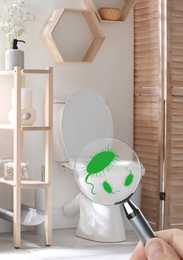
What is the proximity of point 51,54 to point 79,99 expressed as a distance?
40cm

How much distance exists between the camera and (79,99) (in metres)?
3.61

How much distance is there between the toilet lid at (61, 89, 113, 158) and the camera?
3.55 m

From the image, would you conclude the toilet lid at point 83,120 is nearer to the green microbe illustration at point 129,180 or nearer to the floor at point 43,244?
the floor at point 43,244

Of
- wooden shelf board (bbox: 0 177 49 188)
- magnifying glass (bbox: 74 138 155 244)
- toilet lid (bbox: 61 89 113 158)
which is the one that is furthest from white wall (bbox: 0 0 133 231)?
magnifying glass (bbox: 74 138 155 244)

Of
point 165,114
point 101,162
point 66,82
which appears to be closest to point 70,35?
point 66,82

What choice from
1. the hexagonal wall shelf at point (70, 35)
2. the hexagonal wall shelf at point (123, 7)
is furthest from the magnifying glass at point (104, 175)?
the hexagonal wall shelf at point (123, 7)

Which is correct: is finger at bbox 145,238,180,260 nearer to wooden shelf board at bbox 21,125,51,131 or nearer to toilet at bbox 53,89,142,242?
wooden shelf board at bbox 21,125,51,131

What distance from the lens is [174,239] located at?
669 mm

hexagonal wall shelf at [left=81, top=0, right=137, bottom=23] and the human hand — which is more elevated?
hexagonal wall shelf at [left=81, top=0, right=137, bottom=23]

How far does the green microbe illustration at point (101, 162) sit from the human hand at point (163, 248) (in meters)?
0.11

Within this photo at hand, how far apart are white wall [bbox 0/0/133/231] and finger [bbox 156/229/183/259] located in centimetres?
292

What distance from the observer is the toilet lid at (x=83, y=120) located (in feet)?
11.7

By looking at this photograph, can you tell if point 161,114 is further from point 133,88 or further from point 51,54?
point 51,54

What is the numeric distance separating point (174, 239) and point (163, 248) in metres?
0.04
